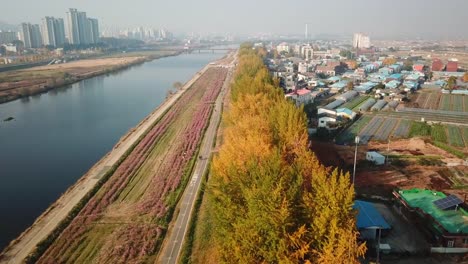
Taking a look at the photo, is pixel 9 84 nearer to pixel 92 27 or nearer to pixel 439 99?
pixel 439 99

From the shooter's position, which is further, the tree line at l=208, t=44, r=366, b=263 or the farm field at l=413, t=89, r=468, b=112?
the farm field at l=413, t=89, r=468, b=112

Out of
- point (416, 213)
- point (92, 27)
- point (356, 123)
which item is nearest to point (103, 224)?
point (416, 213)

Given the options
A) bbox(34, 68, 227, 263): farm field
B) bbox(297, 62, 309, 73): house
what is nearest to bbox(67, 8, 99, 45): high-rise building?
bbox(297, 62, 309, 73): house

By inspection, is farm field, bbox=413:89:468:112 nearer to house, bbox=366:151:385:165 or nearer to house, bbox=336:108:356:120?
house, bbox=336:108:356:120

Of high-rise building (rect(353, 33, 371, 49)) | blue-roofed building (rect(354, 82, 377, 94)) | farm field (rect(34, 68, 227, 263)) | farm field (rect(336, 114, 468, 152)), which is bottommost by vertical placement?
farm field (rect(34, 68, 227, 263))

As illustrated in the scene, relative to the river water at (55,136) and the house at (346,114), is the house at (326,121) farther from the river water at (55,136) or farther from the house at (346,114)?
the river water at (55,136)

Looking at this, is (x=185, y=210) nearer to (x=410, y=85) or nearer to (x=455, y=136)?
(x=455, y=136)

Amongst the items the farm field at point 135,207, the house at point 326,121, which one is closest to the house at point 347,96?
the house at point 326,121
